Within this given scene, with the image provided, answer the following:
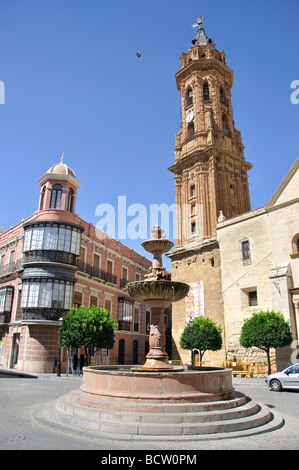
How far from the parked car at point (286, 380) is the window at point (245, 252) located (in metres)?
11.6

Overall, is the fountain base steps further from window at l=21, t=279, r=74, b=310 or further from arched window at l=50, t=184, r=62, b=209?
arched window at l=50, t=184, r=62, b=209

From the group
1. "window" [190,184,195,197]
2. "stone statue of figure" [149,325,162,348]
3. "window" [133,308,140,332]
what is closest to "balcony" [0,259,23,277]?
"window" [133,308,140,332]

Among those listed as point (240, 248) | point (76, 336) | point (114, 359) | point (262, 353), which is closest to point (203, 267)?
point (240, 248)

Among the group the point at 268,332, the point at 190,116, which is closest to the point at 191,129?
the point at 190,116

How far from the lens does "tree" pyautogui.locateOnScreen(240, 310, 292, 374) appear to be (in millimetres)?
17328

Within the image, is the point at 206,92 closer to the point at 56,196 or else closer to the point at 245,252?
the point at 245,252

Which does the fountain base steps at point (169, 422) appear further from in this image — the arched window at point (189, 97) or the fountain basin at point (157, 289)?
the arched window at point (189, 97)

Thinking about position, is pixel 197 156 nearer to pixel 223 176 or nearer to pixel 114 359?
pixel 223 176

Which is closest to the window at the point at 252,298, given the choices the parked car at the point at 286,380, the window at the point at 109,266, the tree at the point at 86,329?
the tree at the point at 86,329

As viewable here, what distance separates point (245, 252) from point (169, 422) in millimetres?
19707

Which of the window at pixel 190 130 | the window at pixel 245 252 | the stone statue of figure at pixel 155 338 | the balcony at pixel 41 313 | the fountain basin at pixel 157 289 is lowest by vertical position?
the stone statue of figure at pixel 155 338

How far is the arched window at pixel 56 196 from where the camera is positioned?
2468cm

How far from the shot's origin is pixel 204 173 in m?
Result: 31.8

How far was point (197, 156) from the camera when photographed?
32.6m
